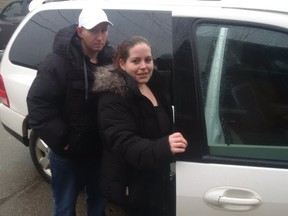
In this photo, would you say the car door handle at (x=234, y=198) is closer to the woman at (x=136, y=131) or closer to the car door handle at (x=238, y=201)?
the car door handle at (x=238, y=201)

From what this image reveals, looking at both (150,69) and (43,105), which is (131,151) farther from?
(43,105)

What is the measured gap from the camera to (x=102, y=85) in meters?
1.86

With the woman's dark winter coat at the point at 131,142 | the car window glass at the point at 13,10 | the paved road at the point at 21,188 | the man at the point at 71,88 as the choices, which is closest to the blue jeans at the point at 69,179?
the man at the point at 71,88

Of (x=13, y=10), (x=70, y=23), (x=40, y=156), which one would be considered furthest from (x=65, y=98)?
(x=13, y=10)

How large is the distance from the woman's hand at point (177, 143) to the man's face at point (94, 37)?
67 cm

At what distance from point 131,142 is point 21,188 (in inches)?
89.6

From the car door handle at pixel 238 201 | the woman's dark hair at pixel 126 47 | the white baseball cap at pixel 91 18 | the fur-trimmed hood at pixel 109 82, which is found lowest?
the car door handle at pixel 238 201

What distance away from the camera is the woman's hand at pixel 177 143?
1707mm

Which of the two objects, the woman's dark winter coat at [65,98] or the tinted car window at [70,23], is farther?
the tinted car window at [70,23]

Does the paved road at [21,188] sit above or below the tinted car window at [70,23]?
below

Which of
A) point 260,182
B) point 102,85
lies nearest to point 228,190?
point 260,182

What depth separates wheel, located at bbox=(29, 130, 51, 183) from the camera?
3.51 metres

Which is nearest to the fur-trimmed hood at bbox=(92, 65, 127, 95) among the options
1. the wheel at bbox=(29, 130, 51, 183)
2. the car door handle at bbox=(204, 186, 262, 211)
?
the car door handle at bbox=(204, 186, 262, 211)

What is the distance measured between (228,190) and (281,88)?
1.74ft
